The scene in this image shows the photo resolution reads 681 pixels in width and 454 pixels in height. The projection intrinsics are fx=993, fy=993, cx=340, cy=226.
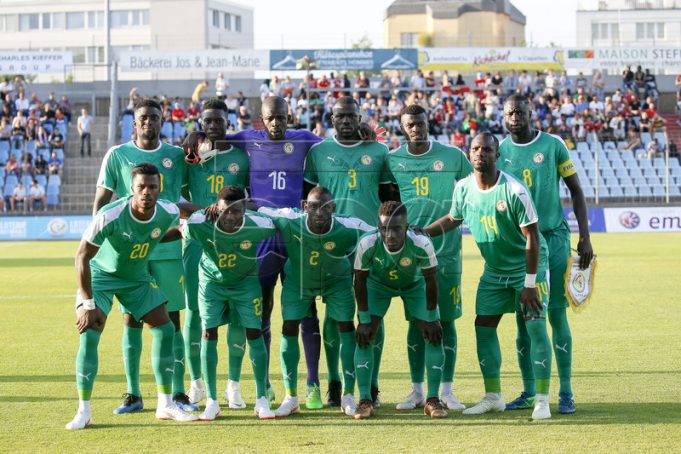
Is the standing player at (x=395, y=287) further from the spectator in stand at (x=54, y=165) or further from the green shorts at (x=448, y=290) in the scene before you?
the spectator in stand at (x=54, y=165)

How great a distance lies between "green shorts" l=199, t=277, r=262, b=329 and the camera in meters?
8.28

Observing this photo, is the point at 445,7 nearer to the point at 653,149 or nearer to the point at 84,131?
the point at 653,149

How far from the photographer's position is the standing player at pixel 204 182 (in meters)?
8.86

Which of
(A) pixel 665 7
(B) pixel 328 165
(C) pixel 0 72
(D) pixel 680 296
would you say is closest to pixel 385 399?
(B) pixel 328 165

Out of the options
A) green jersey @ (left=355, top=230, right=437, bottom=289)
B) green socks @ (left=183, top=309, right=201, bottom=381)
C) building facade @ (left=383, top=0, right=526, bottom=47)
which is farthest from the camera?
building facade @ (left=383, top=0, right=526, bottom=47)

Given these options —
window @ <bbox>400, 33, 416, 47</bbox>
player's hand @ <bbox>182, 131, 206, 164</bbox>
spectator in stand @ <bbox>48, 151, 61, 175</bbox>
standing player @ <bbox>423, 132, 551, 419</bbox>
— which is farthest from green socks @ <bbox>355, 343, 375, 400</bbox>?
window @ <bbox>400, 33, 416, 47</bbox>

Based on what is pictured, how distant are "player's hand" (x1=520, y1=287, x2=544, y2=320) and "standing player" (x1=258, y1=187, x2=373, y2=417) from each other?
1.43 metres

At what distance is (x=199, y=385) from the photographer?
9070mm

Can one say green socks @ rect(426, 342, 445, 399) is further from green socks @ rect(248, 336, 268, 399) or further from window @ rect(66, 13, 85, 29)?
window @ rect(66, 13, 85, 29)

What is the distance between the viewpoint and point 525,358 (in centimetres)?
873

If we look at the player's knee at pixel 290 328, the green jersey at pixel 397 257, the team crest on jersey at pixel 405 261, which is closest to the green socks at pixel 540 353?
the green jersey at pixel 397 257

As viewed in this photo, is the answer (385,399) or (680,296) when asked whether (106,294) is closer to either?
(385,399)

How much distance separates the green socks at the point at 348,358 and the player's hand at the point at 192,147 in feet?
6.70

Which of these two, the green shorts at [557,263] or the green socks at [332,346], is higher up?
the green shorts at [557,263]
